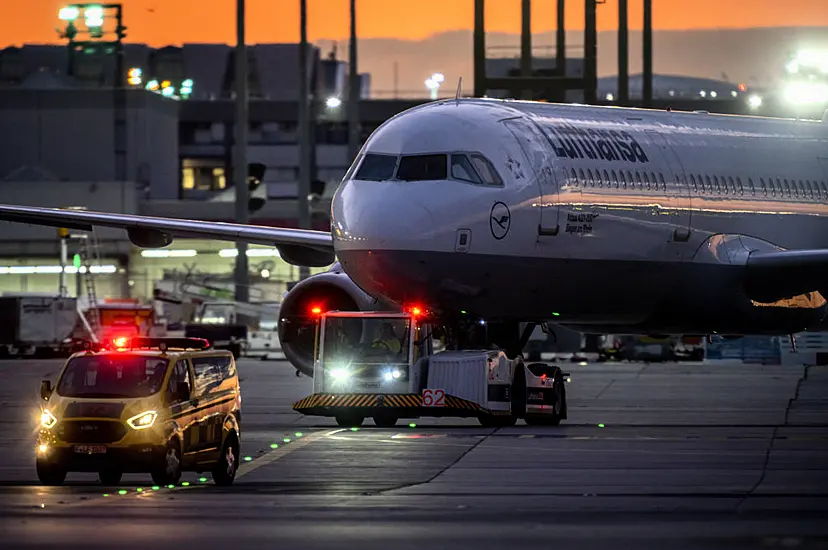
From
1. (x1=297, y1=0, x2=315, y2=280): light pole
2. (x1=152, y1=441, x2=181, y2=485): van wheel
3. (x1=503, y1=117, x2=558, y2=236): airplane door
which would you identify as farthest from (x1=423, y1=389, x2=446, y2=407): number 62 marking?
(x1=297, y1=0, x2=315, y2=280): light pole

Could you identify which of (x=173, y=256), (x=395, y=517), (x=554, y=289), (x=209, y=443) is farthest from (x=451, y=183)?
(x=173, y=256)

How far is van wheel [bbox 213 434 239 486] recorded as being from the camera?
22.4 metres

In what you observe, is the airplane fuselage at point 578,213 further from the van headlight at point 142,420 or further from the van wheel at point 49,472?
the van wheel at point 49,472

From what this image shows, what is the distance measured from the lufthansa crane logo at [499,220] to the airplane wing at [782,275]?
6.10 m

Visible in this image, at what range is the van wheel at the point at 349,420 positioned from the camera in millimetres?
31469

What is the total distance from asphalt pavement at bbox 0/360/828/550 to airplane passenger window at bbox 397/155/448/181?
3860mm

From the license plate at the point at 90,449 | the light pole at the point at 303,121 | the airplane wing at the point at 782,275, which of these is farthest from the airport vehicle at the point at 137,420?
the light pole at the point at 303,121

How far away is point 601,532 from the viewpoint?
1728 cm

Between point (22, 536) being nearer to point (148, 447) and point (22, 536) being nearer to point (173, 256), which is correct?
point (148, 447)

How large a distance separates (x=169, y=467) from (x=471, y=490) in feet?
11.0

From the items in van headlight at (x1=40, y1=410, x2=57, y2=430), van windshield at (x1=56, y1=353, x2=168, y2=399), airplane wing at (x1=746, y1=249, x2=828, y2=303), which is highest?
airplane wing at (x1=746, y1=249, x2=828, y2=303)

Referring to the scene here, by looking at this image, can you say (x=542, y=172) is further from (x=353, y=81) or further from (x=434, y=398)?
(x=353, y=81)

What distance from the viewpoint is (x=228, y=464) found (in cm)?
2262

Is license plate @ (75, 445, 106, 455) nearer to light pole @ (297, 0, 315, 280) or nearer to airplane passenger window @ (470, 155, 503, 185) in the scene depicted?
airplane passenger window @ (470, 155, 503, 185)
